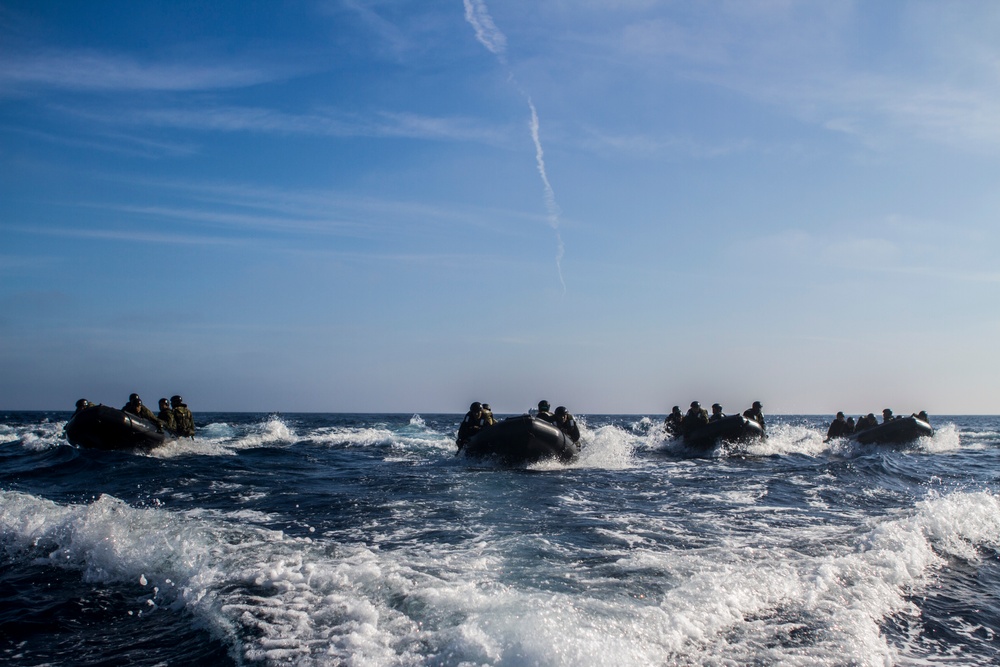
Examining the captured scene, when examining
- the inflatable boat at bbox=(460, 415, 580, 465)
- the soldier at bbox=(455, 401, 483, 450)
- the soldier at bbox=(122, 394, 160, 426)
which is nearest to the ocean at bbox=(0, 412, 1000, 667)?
the inflatable boat at bbox=(460, 415, 580, 465)

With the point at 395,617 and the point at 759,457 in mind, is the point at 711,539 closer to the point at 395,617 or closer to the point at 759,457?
the point at 395,617

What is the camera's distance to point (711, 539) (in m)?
7.81

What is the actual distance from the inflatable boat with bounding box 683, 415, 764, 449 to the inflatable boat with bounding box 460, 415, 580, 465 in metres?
6.88

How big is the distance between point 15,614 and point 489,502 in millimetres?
6199

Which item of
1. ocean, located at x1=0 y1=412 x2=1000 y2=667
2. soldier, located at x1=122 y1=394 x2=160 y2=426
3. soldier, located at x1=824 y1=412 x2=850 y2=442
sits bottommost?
ocean, located at x1=0 y1=412 x2=1000 y2=667

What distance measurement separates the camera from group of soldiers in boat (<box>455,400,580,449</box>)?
16828mm

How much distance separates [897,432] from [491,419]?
610 inches

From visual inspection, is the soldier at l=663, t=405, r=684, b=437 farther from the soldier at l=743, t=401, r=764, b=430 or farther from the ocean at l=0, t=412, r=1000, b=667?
the ocean at l=0, t=412, r=1000, b=667

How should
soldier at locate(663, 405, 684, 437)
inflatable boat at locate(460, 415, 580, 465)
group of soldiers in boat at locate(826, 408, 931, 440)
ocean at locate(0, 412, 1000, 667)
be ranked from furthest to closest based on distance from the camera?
group of soldiers in boat at locate(826, 408, 931, 440)
soldier at locate(663, 405, 684, 437)
inflatable boat at locate(460, 415, 580, 465)
ocean at locate(0, 412, 1000, 667)

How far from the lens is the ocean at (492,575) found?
459cm

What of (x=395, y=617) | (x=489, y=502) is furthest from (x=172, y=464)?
(x=395, y=617)

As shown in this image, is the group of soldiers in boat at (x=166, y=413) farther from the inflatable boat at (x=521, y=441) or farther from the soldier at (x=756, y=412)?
the soldier at (x=756, y=412)

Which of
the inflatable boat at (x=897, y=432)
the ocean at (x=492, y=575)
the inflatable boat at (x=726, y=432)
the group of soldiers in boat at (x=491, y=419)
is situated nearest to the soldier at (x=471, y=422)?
the group of soldiers in boat at (x=491, y=419)

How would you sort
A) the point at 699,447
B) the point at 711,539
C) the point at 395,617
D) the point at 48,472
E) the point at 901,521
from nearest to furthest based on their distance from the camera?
the point at 395,617 → the point at 711,539 → the point at 901,521 → the point at 48,472 → the point at 699,447
